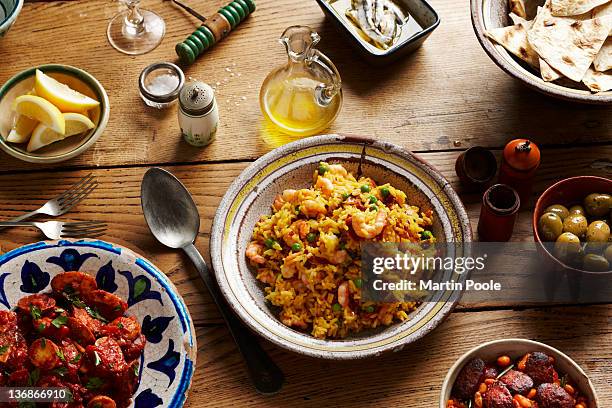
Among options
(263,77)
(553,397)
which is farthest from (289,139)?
(553,397)

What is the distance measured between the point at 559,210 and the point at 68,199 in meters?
1.53

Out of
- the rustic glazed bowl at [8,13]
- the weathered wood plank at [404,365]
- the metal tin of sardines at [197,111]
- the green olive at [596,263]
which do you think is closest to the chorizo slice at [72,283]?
the weathered wood plank at [404,365]

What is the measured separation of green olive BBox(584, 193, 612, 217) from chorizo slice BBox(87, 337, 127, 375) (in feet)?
4.63

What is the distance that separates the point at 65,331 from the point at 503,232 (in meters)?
1.30

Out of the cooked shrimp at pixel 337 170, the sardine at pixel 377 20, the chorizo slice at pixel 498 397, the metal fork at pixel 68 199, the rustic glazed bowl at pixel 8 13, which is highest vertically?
the rustic glazed bowl at pixel 8 13

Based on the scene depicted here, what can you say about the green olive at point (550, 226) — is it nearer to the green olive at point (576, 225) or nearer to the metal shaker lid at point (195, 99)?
the green olive at point (576, 225)

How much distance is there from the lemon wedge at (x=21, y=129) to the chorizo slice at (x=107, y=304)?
25.2 inches

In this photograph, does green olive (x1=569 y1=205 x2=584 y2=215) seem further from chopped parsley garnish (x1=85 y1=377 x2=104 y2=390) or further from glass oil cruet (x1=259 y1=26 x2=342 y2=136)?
chopped parsley garnish (x1=85 y1=377 x2=104 y2=390)

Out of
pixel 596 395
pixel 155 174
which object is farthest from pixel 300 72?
pixel 596 395

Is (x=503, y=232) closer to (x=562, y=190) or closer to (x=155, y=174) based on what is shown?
(x=562, y=190)

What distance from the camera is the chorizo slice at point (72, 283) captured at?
2332 millimetres

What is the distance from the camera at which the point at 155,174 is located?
256 cm

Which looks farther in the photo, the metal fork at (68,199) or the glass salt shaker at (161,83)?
the glass salt shaker at (161,83)

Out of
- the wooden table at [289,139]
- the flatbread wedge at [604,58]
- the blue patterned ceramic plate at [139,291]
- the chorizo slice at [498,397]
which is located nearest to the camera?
the chorizo slice at [498,397]
